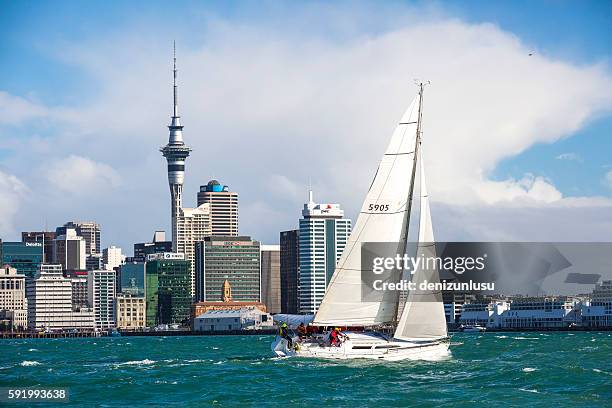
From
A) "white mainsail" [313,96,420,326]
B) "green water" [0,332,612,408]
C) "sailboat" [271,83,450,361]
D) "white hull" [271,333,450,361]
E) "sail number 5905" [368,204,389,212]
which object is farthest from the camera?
"sail number 5905" [368,204,389,212]

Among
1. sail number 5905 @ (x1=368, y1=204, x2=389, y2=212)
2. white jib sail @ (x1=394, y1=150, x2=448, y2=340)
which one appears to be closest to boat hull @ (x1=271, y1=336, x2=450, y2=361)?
white jib sail @ (x1=394, y1=150, x2=448, y2=340)

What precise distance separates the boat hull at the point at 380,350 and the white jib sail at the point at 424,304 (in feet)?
1.41

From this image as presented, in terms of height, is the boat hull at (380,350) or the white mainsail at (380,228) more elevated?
the white mainsail at (380,228)

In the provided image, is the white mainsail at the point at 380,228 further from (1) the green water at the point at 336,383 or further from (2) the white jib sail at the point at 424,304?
(1) the green water at the point at 336,383

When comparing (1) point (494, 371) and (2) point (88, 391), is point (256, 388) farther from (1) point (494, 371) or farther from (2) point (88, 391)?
(1) point (494, 371)

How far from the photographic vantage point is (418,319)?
5978 cm

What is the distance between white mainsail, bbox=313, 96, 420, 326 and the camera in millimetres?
60594

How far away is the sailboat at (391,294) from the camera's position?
197ft

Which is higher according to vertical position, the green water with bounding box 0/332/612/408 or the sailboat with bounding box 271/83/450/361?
the sailboat with bounding box 271/83/450/361

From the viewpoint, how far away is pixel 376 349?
Result: 59.9 m

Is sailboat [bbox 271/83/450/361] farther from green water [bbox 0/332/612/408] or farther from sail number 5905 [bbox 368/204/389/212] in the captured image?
green water [bbox 0/332/612/408]

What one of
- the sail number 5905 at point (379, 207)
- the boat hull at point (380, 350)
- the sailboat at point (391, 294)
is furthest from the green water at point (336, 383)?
the sail number 5905 at point (379, 207)

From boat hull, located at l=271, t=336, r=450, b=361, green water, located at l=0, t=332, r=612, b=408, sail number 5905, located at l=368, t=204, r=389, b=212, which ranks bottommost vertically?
green water, located at l=0, t=332, r=612, b=408

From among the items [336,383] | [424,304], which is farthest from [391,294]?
[336,383]
